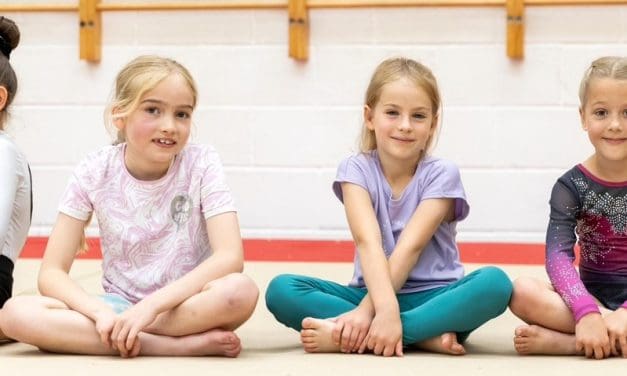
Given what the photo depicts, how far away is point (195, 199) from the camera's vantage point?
1985 millimetres

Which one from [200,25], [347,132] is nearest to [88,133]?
[200,25]

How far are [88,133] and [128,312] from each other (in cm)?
232

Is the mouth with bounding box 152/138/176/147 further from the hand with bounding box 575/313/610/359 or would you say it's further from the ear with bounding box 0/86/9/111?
the hand with bounding box 575/313/610/359

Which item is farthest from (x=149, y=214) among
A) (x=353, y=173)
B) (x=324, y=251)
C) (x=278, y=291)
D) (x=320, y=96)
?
(x=320, y=96)

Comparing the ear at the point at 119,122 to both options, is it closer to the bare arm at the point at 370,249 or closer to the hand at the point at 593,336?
the bare arm at the point at 370,249

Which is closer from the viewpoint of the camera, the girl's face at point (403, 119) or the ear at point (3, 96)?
the girl's face at point (403, 119)

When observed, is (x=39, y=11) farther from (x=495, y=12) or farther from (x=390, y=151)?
(x=390, y=151)

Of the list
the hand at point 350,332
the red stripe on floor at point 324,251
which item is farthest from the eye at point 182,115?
the red stripe on floor at point 324,251

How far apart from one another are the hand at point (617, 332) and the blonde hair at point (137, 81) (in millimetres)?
852

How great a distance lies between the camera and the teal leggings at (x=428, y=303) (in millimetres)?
1863

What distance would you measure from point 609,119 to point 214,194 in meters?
0.74

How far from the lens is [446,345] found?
187 cm

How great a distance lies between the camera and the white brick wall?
3.77 meters

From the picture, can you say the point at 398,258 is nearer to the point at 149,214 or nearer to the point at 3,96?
the point at 149,214
